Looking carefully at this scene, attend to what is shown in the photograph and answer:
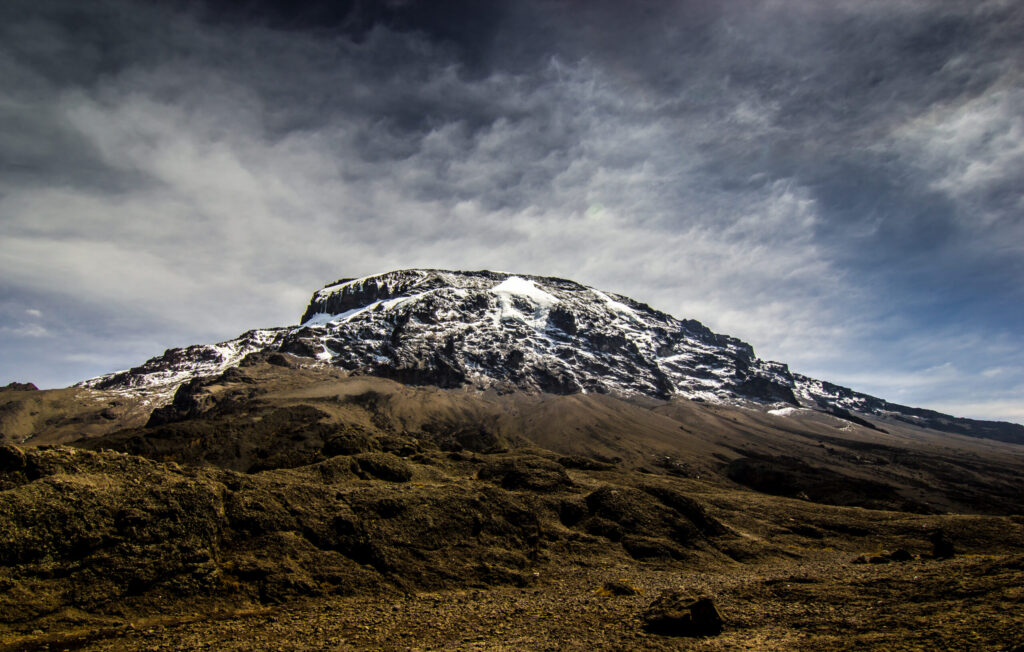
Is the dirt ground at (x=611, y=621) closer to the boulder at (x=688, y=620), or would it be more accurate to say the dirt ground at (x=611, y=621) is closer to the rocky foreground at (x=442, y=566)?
the rocky foreground at (x=442, y=566)

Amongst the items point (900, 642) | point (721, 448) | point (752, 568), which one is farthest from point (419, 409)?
point (900, 642)

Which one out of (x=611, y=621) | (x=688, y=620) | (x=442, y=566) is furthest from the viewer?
(x=442, y=566)

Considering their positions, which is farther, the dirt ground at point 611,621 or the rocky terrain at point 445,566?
the rocky terrain at point 445,566

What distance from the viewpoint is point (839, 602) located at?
1700 centimetres

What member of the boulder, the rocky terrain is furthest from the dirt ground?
the boulder

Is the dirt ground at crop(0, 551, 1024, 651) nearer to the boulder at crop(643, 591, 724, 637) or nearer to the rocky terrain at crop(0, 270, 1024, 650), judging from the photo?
the rocky terrain at crop(0, 270, 1024, 650)

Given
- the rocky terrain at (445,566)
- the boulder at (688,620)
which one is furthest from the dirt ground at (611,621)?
the boulder at (688,620)

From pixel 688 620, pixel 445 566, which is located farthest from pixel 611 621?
pixel 445 566

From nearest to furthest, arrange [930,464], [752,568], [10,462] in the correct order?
[10,462]
[752,568]
[930,464]

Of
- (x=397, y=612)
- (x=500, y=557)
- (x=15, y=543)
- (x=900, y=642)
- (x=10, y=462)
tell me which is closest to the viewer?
(x=900, y=642)

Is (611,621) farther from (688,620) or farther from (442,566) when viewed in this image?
(442,566)

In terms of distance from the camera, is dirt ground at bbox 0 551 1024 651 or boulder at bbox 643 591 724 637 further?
boulder at bbox 643 591 724 637

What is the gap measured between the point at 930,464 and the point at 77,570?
255729 millimetres

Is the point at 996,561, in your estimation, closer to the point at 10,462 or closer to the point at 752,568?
the point at 752,568
